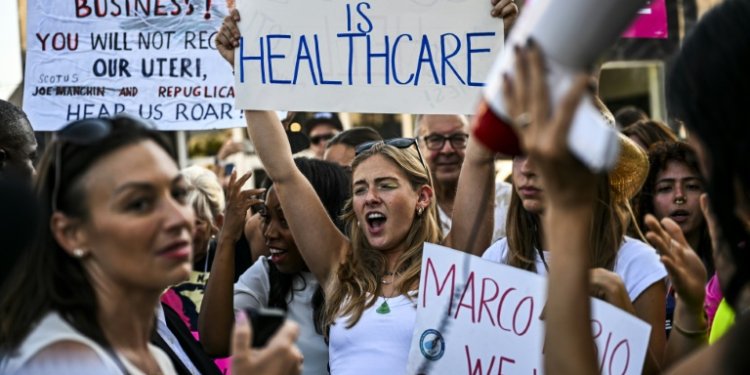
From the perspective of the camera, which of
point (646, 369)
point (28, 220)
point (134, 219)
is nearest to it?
point (28, 220)

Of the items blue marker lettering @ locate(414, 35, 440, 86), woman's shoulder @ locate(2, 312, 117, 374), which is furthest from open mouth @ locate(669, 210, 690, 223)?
woman's shoulder @ locate(2, 312, 117, 374)

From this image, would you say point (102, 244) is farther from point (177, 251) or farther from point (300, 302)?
point (300, 302)

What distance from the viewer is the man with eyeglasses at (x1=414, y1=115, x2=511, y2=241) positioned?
577 centimetres

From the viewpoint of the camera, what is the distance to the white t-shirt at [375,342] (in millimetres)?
3797

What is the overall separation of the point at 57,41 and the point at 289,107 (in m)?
1.67

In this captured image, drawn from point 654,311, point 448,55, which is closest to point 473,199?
point 448,55

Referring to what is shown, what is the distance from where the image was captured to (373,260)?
416 centimetres

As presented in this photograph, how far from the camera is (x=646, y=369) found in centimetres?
324

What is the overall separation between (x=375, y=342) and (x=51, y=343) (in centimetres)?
170

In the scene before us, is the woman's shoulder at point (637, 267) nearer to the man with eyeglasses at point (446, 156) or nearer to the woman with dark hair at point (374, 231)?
the woman with dark hair at point (374, 231)

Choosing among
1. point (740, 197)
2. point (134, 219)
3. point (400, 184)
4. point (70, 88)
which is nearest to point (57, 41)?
point (70, 88)

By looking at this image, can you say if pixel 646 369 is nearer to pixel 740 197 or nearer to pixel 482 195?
pixel 482 195

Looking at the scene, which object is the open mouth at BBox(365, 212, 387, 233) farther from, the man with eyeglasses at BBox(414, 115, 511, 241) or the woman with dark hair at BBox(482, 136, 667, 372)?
the man with eyeglasses at BBox(414, 115, 511, 241)

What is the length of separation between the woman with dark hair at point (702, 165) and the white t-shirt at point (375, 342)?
1736 millimetres
